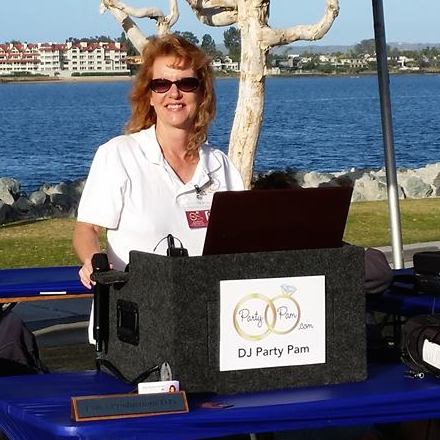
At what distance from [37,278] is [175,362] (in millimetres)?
2362

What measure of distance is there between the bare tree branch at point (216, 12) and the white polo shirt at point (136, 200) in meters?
7.57

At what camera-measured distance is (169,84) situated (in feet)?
13.1

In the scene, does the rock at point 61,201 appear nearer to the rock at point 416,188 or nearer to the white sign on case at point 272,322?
the rock at point 416,188

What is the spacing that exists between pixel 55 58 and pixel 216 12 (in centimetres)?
9325

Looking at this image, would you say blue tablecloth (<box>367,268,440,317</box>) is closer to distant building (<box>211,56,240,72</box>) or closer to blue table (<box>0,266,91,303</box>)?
distant building (<box>211,56,240,72</box>)

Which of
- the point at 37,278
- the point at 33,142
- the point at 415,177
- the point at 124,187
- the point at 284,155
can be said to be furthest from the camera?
the point at 33,142

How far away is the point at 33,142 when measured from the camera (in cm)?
5941

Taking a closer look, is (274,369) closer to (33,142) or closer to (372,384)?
(372,384)

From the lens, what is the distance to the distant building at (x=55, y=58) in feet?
313

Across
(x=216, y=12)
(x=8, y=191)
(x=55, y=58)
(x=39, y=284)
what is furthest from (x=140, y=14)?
(x=55, y=58)

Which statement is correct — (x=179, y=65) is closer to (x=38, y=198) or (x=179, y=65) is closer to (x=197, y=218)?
(x=197, y=218)

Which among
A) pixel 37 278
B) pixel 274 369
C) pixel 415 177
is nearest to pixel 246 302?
pixel 274 369

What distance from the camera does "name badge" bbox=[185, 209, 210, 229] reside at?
4.03 meters

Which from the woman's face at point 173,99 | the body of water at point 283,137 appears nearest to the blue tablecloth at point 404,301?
the woman's face at point 173,99
